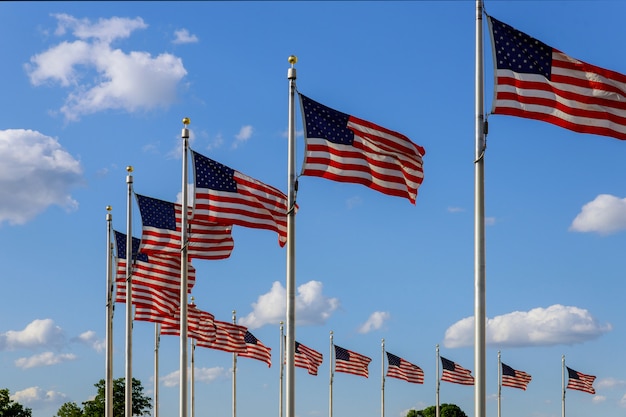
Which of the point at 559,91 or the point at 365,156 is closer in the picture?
the point at 559,91

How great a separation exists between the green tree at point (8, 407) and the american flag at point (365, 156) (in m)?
87.9

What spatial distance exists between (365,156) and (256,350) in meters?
48.1

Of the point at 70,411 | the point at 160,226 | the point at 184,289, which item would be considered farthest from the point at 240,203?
the point at 70,411

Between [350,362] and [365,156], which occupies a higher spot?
[365,156]

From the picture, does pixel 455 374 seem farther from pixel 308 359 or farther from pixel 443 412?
pixel 443 412

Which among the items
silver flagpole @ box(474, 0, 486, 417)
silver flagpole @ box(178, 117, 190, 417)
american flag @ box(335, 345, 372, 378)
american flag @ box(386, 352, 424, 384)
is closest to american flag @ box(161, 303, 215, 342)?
silver flagpole @ box(178, 117, 190, 417)

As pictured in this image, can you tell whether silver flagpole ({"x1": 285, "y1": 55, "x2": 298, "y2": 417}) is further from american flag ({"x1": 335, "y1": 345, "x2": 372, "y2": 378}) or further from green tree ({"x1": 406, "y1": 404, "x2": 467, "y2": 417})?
green tree ({"x1": 406, "y1": 404, "x2": 467, "y2": 417})

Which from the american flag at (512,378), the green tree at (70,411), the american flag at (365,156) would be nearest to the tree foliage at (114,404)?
the green tree at (70,411)

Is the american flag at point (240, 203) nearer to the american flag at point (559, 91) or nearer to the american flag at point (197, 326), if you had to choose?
the american flag at point (559, 91)

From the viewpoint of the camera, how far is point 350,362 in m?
86.9

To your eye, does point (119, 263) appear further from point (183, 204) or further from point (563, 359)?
point (563, 359)

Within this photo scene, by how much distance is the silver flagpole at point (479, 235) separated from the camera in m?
28.4

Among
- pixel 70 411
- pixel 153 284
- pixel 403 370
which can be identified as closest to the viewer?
pixel 153 284

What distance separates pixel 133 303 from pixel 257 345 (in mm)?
29265
